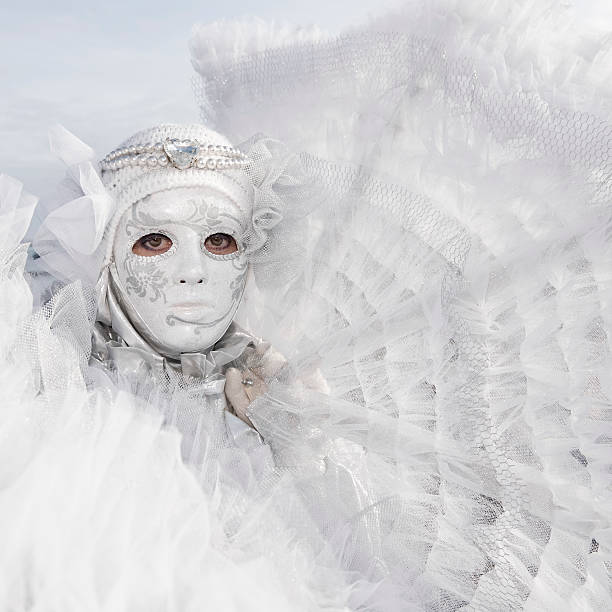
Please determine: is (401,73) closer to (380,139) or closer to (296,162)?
(380,139)

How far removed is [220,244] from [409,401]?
2.00 feet

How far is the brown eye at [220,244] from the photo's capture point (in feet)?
5.14

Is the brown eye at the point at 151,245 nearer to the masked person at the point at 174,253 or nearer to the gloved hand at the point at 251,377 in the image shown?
the masked person at the point at 174,253

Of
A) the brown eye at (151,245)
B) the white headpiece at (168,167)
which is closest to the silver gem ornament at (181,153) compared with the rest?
the white headpiece at (168,167)

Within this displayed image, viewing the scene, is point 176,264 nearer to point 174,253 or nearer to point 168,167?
point 174,253

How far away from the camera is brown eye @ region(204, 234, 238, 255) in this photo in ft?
5.14

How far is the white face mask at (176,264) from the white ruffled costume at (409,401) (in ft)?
0.40

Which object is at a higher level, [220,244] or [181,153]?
[181,153]

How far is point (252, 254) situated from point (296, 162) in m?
0.25

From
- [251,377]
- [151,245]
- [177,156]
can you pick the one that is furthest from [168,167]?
[251,377]

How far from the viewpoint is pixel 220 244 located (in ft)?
5.19

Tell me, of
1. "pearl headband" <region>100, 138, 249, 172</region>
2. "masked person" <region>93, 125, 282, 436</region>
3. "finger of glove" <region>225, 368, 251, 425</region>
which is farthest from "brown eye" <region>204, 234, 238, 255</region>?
"finger of glove" <region>225, 368, 251, 425</region>

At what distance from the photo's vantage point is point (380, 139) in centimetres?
136

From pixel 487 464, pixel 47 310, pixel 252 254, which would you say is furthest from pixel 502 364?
pixel 47 310
